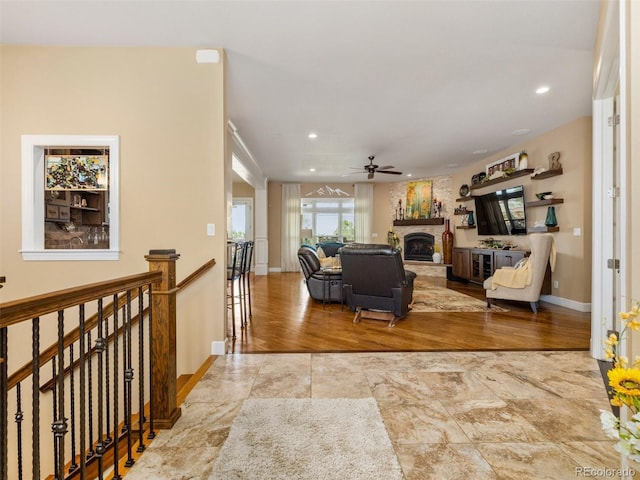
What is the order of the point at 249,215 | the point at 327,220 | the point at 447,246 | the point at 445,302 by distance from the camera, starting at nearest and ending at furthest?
the point at 445,302, the point at 447,246, the point at 249,215, the point at 327,220

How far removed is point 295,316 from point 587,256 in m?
4.29

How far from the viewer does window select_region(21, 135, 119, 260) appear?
281cm

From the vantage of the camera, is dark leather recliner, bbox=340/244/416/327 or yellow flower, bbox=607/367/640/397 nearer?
yellow flower, bbox=607/367/640/397

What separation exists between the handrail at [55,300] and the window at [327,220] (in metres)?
8.01

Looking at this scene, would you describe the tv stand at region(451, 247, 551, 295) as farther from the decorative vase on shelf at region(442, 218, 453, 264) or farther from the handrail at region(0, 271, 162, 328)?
the handrail at region(0, 271, 162, 328)

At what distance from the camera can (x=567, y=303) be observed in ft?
15.2

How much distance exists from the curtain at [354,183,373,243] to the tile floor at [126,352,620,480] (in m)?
6.63

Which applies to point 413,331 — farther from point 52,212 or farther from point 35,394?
point 52,212

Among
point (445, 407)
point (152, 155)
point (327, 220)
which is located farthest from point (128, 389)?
point (327, 220)

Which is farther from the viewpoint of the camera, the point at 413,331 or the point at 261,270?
the point at 261,270

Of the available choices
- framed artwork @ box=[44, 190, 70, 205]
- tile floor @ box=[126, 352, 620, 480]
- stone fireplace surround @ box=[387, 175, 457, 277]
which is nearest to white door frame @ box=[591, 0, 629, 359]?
tile floor @ box=[126, 352, 620, 480]

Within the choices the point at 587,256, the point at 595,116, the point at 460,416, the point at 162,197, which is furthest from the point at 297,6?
the point at 587,256

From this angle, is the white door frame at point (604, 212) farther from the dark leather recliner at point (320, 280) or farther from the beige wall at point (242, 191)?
the beige wall at point (242, 191)

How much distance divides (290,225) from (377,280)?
580 cm
